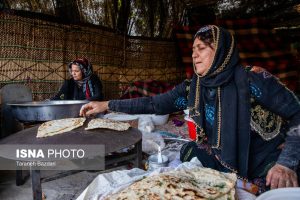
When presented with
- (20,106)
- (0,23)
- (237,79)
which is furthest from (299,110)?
(0,23)

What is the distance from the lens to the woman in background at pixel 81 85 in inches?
161

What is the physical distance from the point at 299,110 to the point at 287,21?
5719 millimetres

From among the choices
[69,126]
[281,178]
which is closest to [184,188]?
[281,178]

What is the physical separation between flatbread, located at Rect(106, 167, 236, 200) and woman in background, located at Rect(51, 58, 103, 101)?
9.87 ft

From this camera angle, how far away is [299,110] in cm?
159

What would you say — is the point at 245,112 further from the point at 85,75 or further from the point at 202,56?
the point at 85,75

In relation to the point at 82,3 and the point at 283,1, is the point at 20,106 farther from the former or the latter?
the point at 283,1

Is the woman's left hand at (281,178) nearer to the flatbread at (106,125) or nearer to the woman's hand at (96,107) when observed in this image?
the flatbread at (106,125)

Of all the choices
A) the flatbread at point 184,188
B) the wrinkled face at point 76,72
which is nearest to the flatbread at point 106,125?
the flatbread at point 184,188

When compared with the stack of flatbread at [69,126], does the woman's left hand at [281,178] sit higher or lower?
lower

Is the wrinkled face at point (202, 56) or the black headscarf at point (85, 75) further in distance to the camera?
the black headscarf at point (85, 75)

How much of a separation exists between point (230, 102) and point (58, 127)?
115 cm

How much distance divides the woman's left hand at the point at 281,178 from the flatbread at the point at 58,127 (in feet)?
4.12

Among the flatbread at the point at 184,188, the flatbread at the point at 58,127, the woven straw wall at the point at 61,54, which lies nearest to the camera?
the flatbread at the point at 184,188
